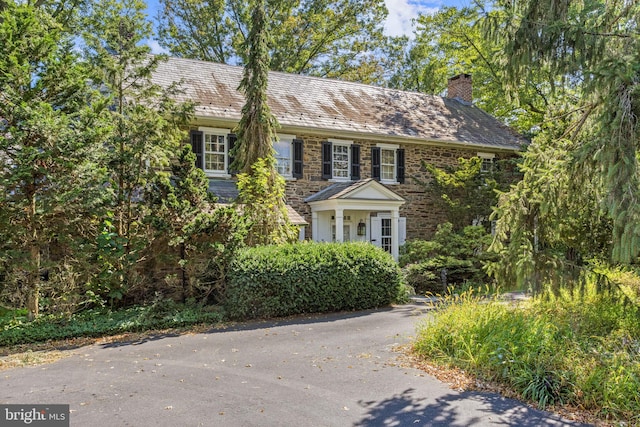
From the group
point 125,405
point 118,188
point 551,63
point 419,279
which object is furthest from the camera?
point 419,279

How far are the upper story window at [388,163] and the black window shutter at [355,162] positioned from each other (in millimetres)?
656

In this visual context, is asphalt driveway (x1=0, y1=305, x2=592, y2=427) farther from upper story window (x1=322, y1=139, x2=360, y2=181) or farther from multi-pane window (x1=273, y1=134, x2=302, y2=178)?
upper story window (x1=322, y1=139, x2=360, y2=181)

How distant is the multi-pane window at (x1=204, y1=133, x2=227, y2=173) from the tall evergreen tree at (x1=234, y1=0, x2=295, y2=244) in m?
2.25

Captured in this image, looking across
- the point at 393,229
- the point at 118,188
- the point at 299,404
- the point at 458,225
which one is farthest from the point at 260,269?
the point at 458,225

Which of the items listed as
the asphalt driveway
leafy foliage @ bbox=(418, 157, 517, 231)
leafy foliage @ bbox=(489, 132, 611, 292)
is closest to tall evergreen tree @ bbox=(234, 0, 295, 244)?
the asphalt driveway

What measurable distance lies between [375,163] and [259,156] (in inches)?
233

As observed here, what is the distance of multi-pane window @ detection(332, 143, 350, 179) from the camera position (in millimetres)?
15604

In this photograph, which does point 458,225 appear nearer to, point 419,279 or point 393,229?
point 393,229

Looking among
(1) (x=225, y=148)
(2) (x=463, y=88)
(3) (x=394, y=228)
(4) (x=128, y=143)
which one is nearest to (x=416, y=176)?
(3) (x=394, y=228)

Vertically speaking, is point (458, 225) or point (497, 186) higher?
point (497, 186)

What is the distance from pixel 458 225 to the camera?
16438 millimetres

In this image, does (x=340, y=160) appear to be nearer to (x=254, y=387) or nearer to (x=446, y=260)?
(x=446, y=260)

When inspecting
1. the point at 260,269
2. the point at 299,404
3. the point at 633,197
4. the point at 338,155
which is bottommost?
the point at 299,404

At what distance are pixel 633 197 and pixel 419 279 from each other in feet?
27.2
